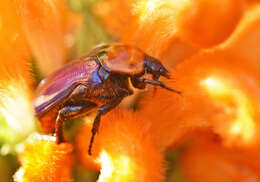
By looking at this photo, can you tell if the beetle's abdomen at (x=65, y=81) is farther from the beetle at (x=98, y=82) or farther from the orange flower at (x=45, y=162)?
the orange flower at (x=45, y=162)

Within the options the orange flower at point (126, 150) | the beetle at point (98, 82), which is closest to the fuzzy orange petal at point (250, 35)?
the beetle at point (98, 82)

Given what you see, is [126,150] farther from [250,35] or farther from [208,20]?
[250,35]

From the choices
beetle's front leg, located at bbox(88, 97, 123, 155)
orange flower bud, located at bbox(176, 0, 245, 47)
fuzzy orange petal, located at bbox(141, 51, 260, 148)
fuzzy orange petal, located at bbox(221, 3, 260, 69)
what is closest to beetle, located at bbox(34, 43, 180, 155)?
beetle's front leg, located at bbox(88, 97, 123, 155)

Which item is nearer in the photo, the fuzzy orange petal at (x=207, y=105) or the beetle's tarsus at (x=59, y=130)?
the beetle's tarsus at (x=59, y=130)

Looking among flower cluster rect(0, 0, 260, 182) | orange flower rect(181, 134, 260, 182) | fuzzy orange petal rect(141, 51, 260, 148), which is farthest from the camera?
orange flower rect(181, 134, 260, 182)

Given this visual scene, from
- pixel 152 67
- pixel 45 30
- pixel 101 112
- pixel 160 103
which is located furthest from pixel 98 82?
pixel 45 30

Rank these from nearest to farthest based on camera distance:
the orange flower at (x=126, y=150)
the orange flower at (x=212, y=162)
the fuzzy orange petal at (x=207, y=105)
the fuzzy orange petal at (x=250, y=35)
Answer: the orange flower at (x=126, y=150), the fuzzy orange petal at (x=207, y=105), the orange flower at (x=212, y=162), the fuzzy orange petal at (x=250, y=35)

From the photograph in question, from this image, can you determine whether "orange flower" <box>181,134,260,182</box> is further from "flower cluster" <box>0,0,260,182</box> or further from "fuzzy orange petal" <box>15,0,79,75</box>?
"fuzzy orange petal" <box>15,0,79,75</box>
